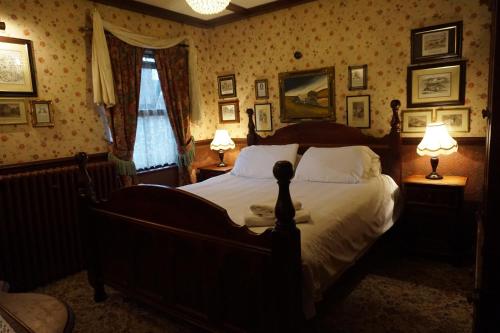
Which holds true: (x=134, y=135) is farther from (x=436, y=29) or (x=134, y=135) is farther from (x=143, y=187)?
(x=436, y=29)

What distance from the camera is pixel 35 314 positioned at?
3.83ft

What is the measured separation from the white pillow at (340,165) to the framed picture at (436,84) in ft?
2.18

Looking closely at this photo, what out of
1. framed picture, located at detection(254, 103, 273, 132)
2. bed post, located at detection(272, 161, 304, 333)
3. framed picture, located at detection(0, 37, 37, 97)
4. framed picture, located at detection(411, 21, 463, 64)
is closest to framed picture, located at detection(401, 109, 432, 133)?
framed picture, located at detection(411, 21, 463, 64)

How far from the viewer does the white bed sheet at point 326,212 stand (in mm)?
1764

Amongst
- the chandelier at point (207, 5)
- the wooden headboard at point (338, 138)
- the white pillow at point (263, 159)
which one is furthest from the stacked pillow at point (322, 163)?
the chandelier at point (207, 5)

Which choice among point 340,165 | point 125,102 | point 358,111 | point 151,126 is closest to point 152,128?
point 151,126

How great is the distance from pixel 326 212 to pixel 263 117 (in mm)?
2263

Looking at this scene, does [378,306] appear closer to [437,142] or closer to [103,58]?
[437,142]

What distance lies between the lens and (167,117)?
408cm

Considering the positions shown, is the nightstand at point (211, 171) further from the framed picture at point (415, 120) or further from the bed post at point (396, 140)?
the framed picture at point (415, 120)

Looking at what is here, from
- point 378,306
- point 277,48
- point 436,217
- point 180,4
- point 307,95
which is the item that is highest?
point 180,4

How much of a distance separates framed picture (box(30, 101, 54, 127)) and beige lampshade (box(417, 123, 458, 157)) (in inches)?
128

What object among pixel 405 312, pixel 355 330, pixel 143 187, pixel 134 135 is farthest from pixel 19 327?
pixel 134 135

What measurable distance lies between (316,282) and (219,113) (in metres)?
3.26
